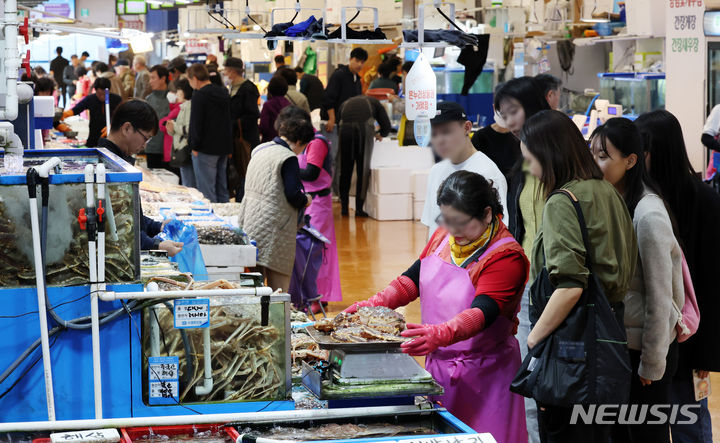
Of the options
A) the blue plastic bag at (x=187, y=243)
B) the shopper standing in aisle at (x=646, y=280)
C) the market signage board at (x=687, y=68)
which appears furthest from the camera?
the market signage board at (x=687, y=68)

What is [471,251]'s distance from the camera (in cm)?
333

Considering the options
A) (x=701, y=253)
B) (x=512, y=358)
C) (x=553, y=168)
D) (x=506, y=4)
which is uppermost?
(x=506, y=4)

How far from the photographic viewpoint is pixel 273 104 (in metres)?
10.9

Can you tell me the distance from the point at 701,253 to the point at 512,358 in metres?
0.99

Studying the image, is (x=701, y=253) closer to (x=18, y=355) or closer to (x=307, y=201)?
(x=18, y=355)

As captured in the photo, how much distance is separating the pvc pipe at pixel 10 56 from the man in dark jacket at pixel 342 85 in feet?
29.1

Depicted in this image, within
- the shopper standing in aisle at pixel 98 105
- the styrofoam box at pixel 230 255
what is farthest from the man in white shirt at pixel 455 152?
the shopper standing in aisle at pixel 98 105

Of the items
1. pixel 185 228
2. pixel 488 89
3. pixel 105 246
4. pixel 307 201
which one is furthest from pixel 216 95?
pixel 105 246

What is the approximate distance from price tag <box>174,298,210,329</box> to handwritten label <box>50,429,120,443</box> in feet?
1.33

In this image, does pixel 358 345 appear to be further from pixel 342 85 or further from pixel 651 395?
pixel 342 85

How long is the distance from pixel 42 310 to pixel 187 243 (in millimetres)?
2395

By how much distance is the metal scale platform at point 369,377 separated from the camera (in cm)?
284

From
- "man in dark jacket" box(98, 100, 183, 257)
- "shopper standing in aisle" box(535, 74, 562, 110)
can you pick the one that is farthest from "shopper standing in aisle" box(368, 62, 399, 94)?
"man in dark jacket" box(98, 100, 183, 257)

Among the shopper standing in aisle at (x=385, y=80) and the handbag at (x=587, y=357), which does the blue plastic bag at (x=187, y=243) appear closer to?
the handbag at (x=587, y=357)
